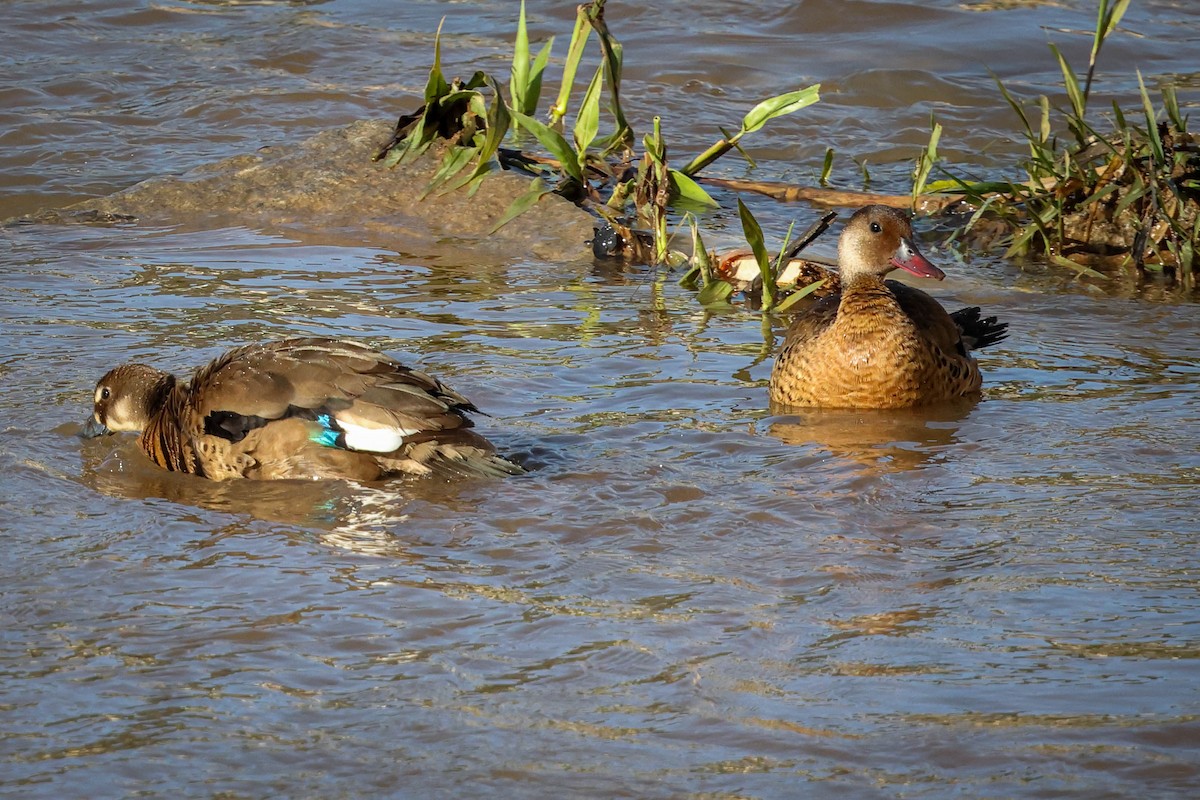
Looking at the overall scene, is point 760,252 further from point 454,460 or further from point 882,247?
point 454,460

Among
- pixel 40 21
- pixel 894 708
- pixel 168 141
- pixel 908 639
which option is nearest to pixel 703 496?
pixel 908 639

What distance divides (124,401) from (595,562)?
6.81 feet

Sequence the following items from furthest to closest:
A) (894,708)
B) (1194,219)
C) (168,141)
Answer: (168,141) → (1194,219) → (894,708)

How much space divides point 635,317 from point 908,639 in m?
3.74

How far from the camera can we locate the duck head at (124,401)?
5.61 metres

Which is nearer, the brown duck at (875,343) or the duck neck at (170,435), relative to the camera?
the duck neck at (170,435)

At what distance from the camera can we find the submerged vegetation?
8.04m

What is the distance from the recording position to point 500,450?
18.4 ft

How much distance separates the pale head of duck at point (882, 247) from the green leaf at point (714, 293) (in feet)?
3.22

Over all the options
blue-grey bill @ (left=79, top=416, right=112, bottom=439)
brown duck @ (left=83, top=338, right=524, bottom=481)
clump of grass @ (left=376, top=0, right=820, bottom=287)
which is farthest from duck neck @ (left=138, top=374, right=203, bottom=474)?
clump of grass @ (left=376, top=0, right=820, bottom=287)

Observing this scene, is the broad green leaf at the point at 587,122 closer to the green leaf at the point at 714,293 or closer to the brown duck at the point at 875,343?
the green leaf at the point at 714,293

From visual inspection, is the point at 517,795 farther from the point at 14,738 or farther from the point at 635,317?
the point at 635,317

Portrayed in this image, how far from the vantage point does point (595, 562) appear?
15.0 feet

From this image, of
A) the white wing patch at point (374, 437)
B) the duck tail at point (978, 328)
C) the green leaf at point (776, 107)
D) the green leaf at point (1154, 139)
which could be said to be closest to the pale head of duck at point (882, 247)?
the duck tail at point (978, 328)
